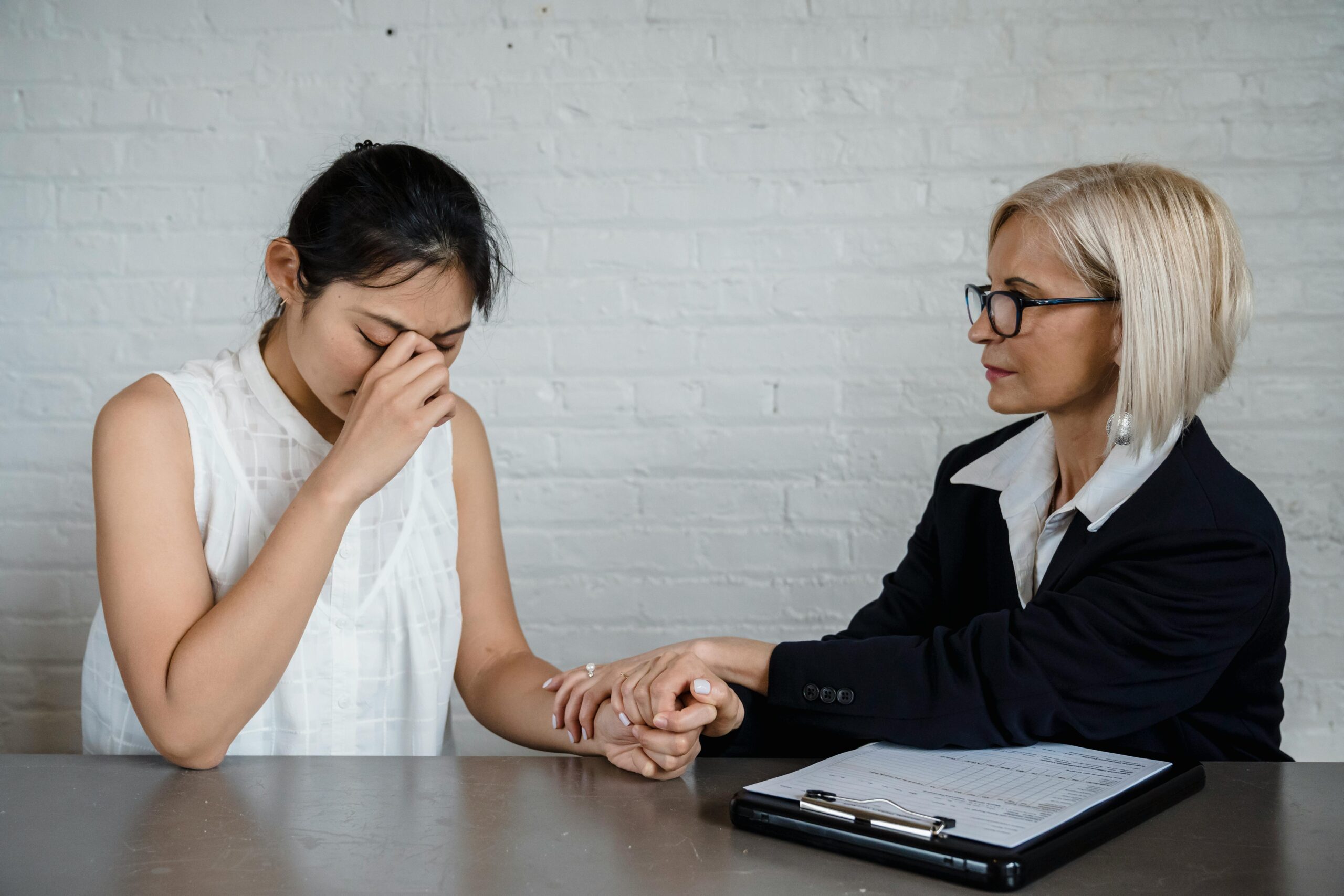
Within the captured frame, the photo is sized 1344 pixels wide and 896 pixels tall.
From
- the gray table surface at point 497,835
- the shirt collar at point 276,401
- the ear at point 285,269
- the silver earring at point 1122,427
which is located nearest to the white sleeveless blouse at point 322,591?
the shirt collar at point 276,401

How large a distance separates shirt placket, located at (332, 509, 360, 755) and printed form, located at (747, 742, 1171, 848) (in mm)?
650

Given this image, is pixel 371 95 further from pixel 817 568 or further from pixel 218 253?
pixel 817 568

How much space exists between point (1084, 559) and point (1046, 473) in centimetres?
22

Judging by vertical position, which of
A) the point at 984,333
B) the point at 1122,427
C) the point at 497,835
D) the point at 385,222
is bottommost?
the point at 497,835

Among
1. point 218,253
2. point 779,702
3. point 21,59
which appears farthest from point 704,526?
point 21,59

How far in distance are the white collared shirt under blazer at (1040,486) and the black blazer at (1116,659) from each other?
0.03 metres

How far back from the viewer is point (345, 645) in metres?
1.36

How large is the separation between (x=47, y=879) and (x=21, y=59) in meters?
1.83

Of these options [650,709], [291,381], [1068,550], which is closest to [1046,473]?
→ [1068,550]

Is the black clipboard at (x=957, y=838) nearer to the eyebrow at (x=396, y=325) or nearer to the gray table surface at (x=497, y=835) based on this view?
the gray table surface at (x=497, y=835)

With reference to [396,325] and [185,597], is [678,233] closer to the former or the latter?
[396,325]

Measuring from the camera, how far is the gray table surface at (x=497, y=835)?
0.79 metres

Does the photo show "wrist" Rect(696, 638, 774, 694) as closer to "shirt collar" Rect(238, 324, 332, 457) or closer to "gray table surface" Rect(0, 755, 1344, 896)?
"gray table surface" Rect(0, 755, 1344, 896)

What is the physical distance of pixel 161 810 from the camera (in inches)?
37.3
